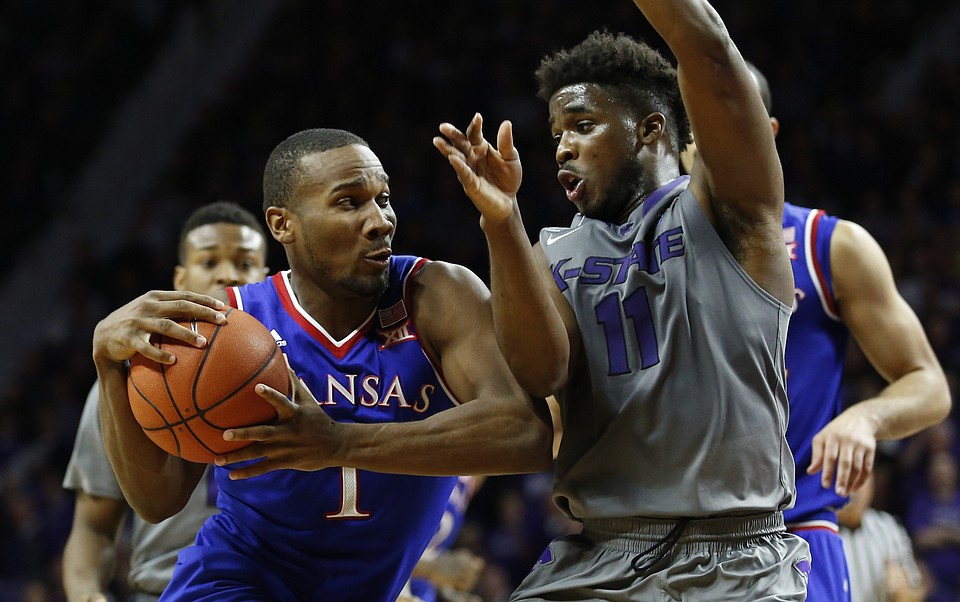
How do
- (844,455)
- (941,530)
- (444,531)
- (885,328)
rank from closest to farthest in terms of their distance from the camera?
(844,455)
(885,328)
(444,531)
(941,530)

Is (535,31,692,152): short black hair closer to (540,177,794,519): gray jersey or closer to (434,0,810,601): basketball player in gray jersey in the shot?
(434,0,810,601): basketball player in gray jersey

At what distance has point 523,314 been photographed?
2.94 metres

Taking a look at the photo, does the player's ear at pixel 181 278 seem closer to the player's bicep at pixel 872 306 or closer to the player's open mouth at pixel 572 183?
the player's open mouth at pixel 572 183

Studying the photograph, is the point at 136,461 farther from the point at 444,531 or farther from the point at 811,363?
the point at 444,531

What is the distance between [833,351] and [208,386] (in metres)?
2.09

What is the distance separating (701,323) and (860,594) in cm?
260


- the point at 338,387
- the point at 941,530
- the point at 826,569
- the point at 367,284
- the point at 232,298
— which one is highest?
the point at 232,298

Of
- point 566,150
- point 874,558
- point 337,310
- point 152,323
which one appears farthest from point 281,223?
point 874,558

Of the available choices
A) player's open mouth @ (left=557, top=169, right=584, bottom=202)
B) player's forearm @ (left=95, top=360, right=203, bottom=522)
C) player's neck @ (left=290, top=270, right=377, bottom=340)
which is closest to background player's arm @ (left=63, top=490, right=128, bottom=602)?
player's forearm @ (left=95, top=360, right=203, bottom=522)

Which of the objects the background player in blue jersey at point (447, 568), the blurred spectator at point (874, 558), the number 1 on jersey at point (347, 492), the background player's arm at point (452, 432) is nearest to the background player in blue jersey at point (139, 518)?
the background player in blue jersey at point (447, 568)

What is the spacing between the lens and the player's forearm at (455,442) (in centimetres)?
303

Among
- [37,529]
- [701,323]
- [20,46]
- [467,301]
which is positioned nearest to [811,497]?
[701,323]

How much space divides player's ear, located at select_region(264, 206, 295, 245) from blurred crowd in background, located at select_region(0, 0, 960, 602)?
5656mm

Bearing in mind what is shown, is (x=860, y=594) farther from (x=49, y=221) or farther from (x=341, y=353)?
(x=49, y=221)
